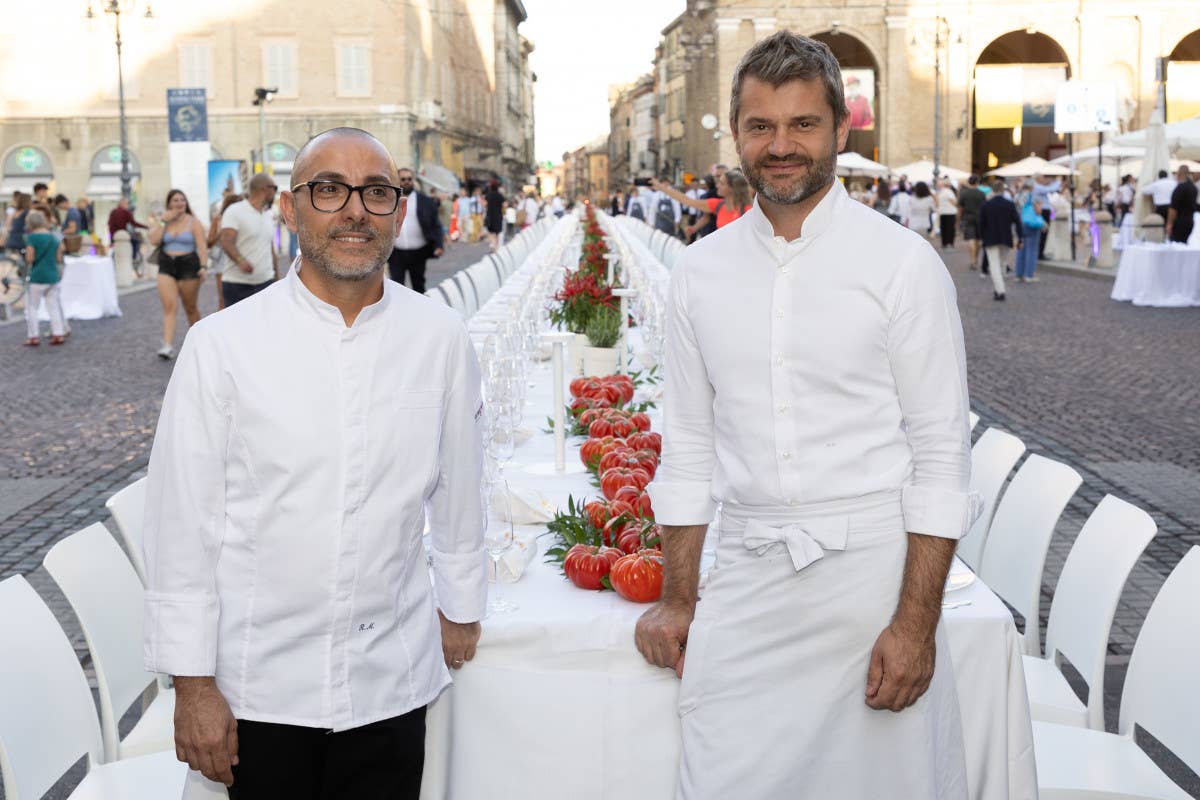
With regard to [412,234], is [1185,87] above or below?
above

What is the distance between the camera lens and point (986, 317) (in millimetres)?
16422

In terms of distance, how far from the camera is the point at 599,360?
18.6 ft

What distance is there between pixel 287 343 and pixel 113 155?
4627 centimetres

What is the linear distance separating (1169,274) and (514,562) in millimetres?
16029

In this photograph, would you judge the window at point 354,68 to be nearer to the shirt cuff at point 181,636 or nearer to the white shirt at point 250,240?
the white shirt at point 250,240

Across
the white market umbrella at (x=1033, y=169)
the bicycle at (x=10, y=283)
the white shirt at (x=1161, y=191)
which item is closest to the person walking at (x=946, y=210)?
the white market umbrella at (x=1033, y=169)

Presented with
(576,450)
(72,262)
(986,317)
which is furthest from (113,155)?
(576,450)

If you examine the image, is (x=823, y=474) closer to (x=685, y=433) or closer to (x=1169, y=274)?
(x=685, y=433)

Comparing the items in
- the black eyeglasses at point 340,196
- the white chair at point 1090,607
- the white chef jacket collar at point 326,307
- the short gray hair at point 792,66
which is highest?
the short gray hair at point 792,66

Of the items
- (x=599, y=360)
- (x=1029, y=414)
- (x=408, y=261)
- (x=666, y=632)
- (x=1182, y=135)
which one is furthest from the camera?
(x=1182, y=135)

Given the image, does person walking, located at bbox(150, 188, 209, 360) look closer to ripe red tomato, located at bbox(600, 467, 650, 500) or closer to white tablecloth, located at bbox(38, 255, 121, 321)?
white tablecloth, located at bbox(38, 255, 121, 321)

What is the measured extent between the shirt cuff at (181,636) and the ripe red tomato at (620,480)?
1384 mm

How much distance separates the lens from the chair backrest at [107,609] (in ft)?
10.0

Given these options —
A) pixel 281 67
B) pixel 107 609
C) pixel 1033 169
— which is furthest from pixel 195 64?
pixel 107 609
